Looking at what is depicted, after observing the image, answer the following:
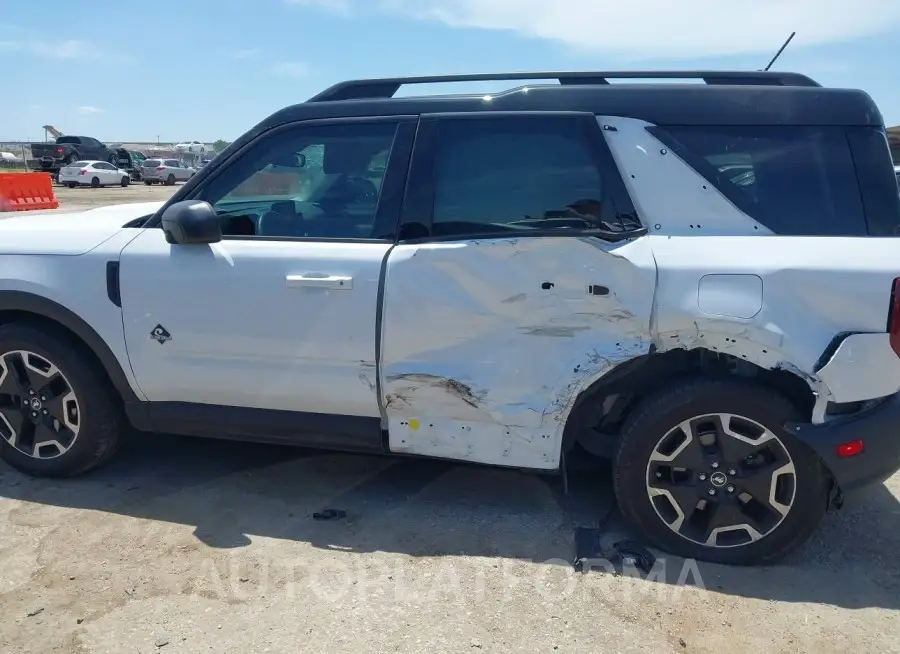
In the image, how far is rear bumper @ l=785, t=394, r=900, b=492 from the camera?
2797 millimetres

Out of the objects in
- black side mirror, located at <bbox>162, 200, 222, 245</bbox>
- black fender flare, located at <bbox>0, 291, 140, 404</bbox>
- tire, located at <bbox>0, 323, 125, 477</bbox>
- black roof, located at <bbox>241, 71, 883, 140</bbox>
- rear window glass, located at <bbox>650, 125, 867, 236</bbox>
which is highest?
black roof, located at <bbox>241, 71, 883, 140</bbox>

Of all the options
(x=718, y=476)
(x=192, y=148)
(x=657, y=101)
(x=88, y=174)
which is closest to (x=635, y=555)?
(x=718, y=476)

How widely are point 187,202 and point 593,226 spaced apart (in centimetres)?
181

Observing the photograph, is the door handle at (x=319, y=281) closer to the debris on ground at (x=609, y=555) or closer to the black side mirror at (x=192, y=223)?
the black side mirror at (x=192, y=223)

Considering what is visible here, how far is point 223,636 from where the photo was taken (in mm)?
2611

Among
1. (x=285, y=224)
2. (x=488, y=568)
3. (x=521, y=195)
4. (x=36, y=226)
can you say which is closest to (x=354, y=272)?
(x=285, y=224)

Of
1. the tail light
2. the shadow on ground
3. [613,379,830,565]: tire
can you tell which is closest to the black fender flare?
the shadow on ground

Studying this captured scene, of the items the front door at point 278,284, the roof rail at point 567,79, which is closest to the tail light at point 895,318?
the roof rail at point 567,79

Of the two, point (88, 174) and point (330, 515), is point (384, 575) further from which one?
point (88, 174)

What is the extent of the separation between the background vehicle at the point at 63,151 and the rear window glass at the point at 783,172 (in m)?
38.8

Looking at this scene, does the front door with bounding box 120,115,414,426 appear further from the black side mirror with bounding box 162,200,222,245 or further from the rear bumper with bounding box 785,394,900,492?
the rear bumper with bounding box 785,394,900,492

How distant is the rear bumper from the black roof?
1143mm

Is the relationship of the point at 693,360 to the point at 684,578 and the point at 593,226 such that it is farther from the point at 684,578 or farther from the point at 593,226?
the point at 684,578

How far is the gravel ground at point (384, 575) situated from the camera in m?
2.62
